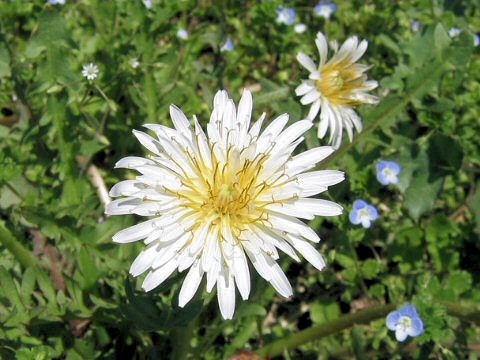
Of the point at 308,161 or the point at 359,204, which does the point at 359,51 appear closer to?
the point at 359,204

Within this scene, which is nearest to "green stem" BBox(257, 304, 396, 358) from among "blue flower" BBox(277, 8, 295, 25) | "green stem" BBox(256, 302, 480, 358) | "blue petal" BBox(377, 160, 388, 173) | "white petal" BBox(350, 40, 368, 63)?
"green stem" BBox(256, 302, 480, 358)


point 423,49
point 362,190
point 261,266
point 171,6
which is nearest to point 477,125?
point 423,49

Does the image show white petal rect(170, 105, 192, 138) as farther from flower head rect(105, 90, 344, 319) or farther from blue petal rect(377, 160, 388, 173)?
blue petal rect(377, 160, 388, 173)

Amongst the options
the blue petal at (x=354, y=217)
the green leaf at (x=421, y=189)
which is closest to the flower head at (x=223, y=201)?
the blue petal at (x=354, y=217)

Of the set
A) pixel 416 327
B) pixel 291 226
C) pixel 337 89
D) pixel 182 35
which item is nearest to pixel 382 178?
pixel 337 89

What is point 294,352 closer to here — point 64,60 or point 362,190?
point 362,190

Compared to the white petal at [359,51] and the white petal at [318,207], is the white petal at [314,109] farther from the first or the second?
the white petal at [318,207]
